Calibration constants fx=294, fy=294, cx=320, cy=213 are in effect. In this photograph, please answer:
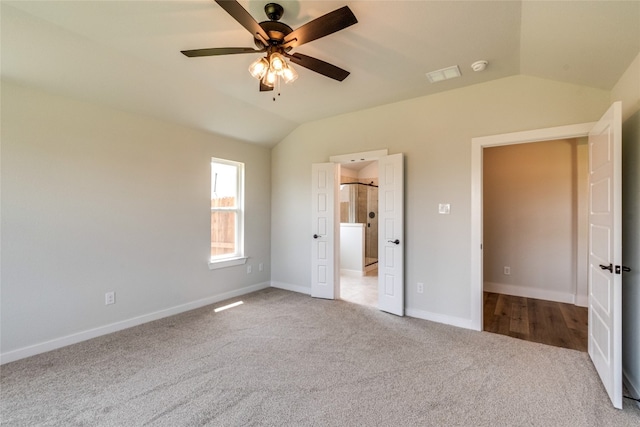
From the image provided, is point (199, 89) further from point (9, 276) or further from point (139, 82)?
point (9, 276)

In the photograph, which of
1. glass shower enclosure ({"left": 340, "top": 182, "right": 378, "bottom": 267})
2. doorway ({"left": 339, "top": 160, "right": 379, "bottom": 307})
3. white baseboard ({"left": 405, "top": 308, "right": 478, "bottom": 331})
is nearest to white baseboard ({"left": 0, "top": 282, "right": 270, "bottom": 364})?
doorway ({"left": 339, "top": 160, "right": 379, "bottom": 307})

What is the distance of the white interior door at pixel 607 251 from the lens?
76.4 inches

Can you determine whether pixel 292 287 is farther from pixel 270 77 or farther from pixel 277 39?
pixel 277 39

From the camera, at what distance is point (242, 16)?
162cm

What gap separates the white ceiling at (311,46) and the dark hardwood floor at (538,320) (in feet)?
8.10

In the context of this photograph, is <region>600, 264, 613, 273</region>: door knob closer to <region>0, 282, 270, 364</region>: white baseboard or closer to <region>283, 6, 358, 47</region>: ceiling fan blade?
<region>283, 6, 358, 47</region>: ceiling fan blade

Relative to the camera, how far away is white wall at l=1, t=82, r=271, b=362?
8.46ft

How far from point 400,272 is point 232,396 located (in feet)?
7.68

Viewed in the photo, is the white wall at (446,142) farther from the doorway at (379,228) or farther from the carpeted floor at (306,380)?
the carpeted floor at (306,380)

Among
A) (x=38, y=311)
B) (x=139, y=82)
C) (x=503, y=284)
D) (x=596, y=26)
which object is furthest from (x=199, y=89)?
(x=503, y=284)

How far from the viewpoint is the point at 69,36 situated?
2303mm

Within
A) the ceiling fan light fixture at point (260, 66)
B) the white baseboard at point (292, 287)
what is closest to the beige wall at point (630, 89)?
the ceiling fan light fixture at point (260, 66)

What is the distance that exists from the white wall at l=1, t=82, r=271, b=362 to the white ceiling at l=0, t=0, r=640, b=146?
0.32 meters

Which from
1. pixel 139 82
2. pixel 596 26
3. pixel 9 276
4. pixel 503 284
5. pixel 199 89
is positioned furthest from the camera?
pixel 503 284
